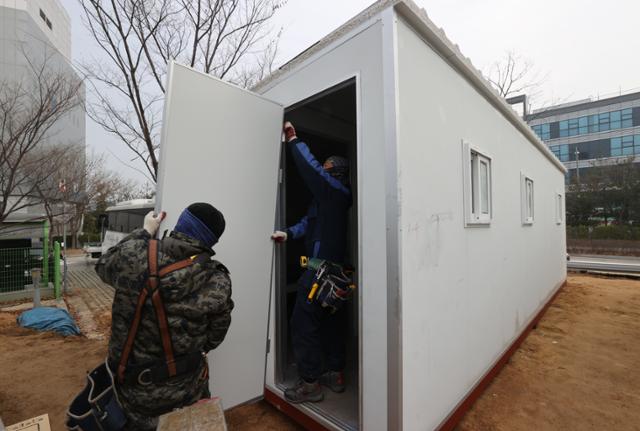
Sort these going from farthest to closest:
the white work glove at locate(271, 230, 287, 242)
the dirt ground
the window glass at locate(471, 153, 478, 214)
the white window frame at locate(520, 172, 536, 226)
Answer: the white window frame at locate(520, 172, 536, 226) < the window glass at locate(471, 153, 478, 214) < the dirt ground < the white work glove at locate(271, 230, 287, 242)

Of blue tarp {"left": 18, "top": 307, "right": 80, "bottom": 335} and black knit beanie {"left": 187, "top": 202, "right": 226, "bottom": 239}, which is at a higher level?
black knit beanie {"left": 187, "top": 202, "right": 226, "bottom": 239}

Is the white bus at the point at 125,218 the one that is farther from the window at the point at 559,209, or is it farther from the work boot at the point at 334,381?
the window at the point at 559,209

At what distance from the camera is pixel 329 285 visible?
7.73 ft

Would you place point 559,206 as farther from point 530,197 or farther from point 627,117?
point 627,117

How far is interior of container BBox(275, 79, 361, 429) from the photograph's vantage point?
8.31 ft

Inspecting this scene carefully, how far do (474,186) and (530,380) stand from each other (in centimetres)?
223

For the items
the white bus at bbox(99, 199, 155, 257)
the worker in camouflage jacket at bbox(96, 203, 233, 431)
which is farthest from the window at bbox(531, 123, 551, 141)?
the worker in camouflage jacket at bbox(96, 203, 233, 431)

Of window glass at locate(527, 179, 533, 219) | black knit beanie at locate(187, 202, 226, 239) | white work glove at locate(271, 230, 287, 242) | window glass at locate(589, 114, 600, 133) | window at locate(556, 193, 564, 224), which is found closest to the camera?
black knit beanie at locate(187, 202, 226, 239)

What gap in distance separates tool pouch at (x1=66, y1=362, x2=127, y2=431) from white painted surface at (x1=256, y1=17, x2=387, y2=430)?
1.34 metres

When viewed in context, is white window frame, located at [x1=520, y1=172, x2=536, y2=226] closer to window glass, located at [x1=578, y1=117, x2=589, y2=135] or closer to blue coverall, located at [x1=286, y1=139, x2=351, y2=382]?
blue coverall, located at [x1=286, y1=139, x2=351, y2=382]

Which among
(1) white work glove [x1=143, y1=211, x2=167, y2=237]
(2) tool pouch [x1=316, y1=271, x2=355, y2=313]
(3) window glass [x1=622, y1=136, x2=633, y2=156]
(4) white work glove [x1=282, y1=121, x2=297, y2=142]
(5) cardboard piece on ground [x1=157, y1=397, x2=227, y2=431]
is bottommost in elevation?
(5) cardboard piece on ground [x1=157, y1=397, x2=227, y2=431]

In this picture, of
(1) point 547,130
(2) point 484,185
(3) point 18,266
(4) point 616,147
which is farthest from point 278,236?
(1) point 547,130

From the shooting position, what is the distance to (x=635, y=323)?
214 inches

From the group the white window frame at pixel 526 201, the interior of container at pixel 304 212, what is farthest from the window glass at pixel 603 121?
the interior of container at pixel 304 212
